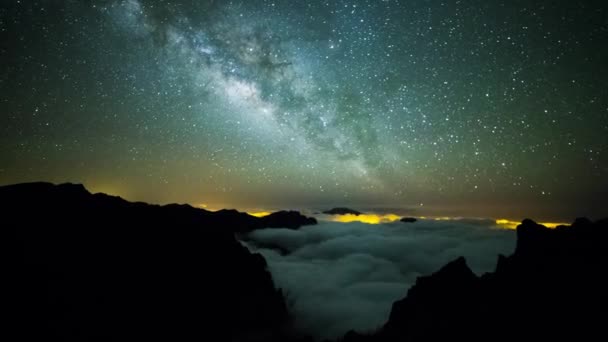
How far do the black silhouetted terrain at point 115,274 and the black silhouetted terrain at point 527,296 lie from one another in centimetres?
2715

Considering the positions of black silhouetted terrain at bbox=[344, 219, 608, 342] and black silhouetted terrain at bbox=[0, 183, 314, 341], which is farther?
black silhouetted terrain at bbox=[0, 183, 314, 341]

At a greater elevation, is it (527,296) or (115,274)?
(527,296)

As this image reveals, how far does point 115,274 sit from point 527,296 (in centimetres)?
4908

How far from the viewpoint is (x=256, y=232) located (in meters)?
187

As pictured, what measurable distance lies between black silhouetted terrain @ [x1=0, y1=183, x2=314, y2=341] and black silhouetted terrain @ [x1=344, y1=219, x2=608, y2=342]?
27.2m

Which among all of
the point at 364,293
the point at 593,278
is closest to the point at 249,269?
the point at 593,278

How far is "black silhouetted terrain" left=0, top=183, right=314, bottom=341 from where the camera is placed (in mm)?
32781

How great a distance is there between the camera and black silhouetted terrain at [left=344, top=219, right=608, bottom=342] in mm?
22259

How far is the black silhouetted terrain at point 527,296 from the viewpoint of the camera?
876 inches

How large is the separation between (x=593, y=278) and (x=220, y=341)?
2004 inches

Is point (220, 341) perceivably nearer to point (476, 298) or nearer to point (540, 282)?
point (476, 298)

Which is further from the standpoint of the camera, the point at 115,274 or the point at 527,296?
the point at 115,274

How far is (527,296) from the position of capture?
26.8 m

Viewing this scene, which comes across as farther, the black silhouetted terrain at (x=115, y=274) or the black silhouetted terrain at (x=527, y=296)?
the black silhouetted terrain at (x=115, y=274)
